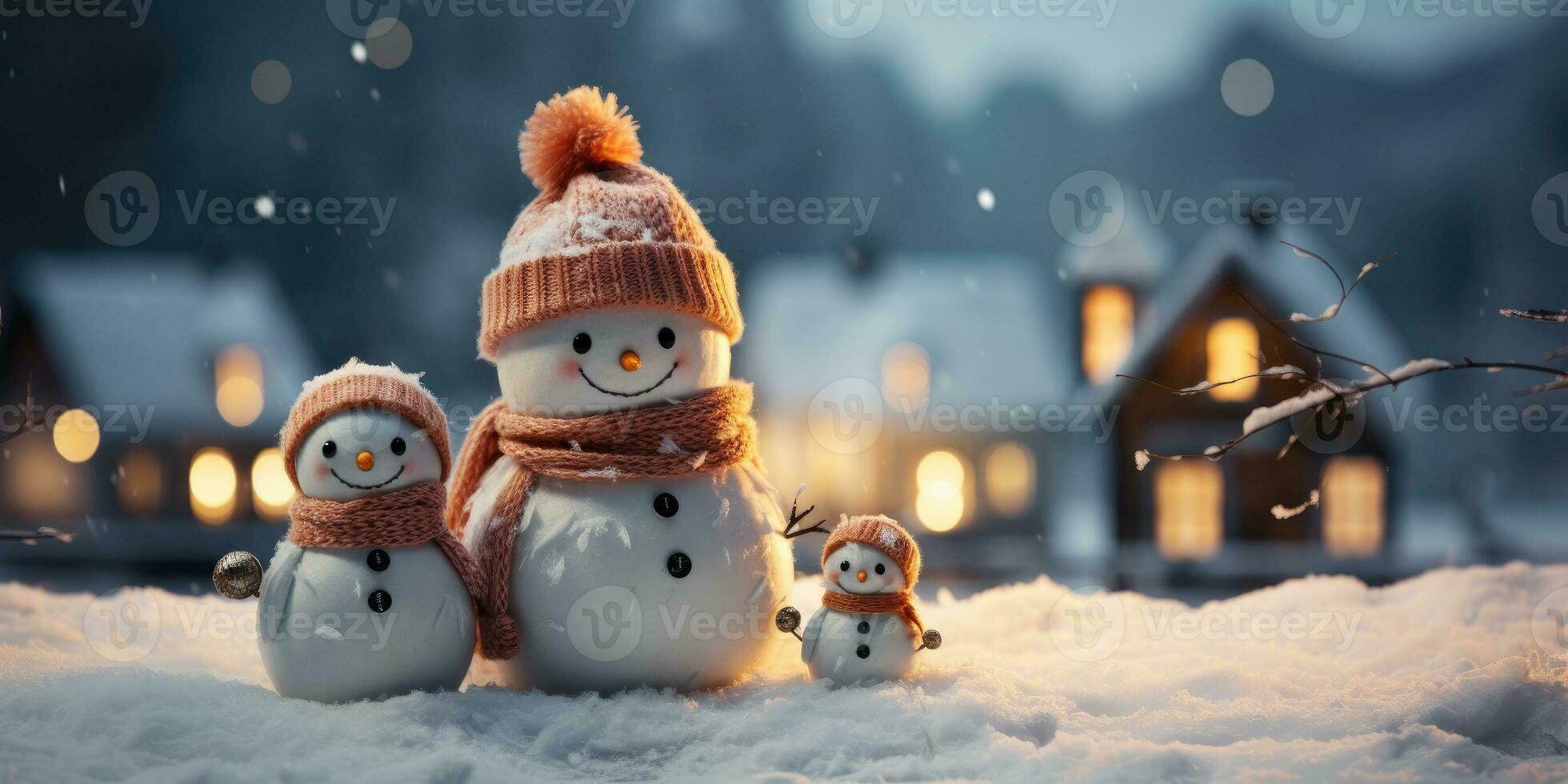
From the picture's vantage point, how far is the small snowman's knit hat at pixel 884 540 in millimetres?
1735

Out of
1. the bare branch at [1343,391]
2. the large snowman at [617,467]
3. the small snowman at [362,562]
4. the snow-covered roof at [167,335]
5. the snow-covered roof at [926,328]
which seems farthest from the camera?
the snow-covered roof at [926,328]

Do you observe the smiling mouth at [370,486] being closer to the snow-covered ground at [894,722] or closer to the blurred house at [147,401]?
the snow-covered ground at [894,722]

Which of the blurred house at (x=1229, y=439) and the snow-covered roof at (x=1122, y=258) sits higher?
the snow-covered roof at (x=1122, y=258)

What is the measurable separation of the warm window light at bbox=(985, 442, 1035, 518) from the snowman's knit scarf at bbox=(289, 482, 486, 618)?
8.47ft

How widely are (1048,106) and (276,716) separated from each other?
2858mm

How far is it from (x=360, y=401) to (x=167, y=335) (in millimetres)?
2557

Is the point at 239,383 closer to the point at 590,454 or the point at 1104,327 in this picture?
the point at 590,454

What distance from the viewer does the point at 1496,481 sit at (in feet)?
11.4

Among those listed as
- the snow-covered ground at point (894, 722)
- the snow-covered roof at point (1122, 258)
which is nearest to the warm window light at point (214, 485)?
the snow-covered ground at point (894, 722)

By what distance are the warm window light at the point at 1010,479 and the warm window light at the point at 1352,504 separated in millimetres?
1019

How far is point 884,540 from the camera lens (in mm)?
1736

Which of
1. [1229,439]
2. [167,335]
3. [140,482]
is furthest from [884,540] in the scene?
[167,335]

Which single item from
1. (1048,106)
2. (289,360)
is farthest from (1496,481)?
(289,360)

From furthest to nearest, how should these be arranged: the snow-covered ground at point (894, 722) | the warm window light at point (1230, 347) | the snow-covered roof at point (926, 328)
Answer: the snow-covered roof at point (926, 328) < the warm window light at point (1230, 347) < the snow-covered ground at point (894, 722)
